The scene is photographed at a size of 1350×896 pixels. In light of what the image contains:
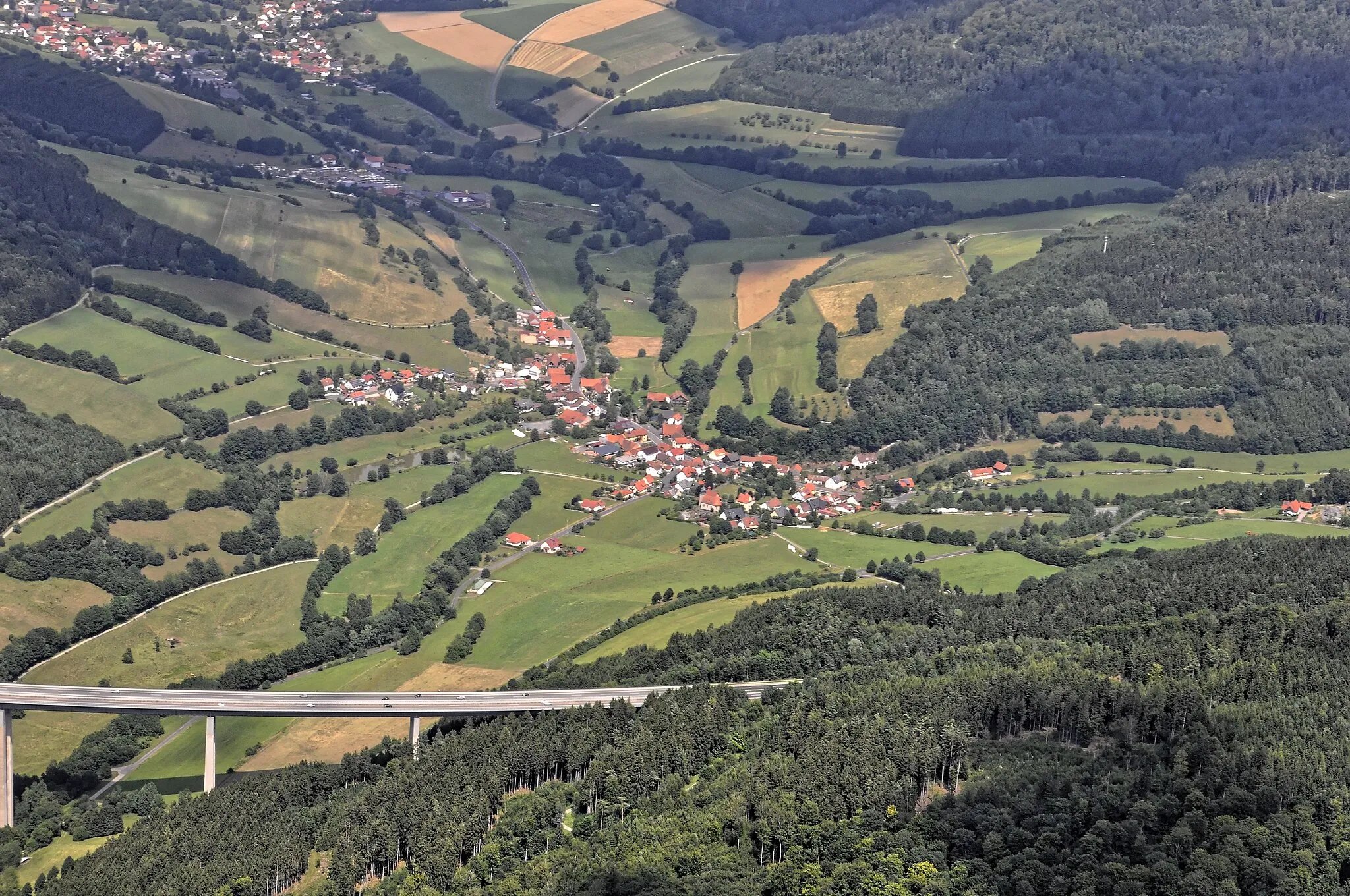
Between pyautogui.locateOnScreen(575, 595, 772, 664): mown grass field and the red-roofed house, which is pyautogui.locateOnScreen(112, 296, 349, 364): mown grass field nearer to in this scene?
pyautogui.locateOnScreen(575, 595, 772, 664): mown grass field

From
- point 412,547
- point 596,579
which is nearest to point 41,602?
point 412,547

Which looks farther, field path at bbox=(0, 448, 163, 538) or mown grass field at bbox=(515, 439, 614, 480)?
mown grass field at bbox=(515, 439, 614, 480)

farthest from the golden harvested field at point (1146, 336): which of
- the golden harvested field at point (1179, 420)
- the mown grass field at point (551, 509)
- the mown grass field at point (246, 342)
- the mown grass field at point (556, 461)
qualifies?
the mown grass field at point (246, 342)

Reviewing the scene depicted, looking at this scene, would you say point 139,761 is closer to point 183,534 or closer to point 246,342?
point 183,534

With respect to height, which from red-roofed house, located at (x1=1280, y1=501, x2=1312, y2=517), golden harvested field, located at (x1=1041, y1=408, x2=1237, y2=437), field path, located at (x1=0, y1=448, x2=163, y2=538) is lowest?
red-roofed house, located at (x1=1280, y1=501, x2=1312, y2=517)

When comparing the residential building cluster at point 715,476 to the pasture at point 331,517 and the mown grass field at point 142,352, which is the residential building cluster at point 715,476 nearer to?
the pasture at point 331,517

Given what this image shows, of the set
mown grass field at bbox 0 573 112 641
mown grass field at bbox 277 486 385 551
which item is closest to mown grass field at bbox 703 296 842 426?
mown grass field at bbox 277 486 385 551
